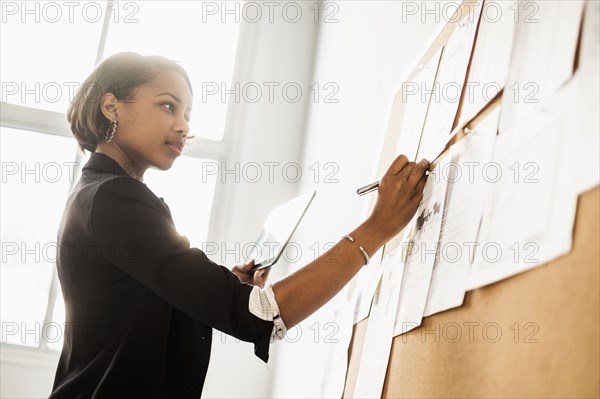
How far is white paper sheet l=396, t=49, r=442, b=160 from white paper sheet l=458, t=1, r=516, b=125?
0.76ft

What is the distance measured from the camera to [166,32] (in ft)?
11.1

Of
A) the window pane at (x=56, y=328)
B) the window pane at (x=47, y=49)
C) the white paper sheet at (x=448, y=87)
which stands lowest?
the window pane at (x=56, y=328)

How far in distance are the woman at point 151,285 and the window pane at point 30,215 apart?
2010 mm

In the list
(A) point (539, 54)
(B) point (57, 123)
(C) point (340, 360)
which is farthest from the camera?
(B) point (57, 123)

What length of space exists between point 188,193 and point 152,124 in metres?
1.96

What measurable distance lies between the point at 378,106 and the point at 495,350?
3.78 feet

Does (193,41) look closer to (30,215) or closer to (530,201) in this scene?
(30,215)

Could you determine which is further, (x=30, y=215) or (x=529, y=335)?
(x=30, y=215)

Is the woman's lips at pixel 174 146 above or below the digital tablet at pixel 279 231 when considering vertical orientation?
above

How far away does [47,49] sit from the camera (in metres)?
3.24

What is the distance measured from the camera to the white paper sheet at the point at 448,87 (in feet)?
3.11

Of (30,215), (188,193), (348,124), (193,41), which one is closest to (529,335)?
(348,124)

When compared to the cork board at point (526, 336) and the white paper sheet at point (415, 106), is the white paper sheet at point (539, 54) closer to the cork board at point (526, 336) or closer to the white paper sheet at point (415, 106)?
the cork board at point (526, 336)

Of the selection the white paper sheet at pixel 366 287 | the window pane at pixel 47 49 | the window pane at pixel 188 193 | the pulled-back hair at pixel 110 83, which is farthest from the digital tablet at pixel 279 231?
the window pane at pixel 47 49
